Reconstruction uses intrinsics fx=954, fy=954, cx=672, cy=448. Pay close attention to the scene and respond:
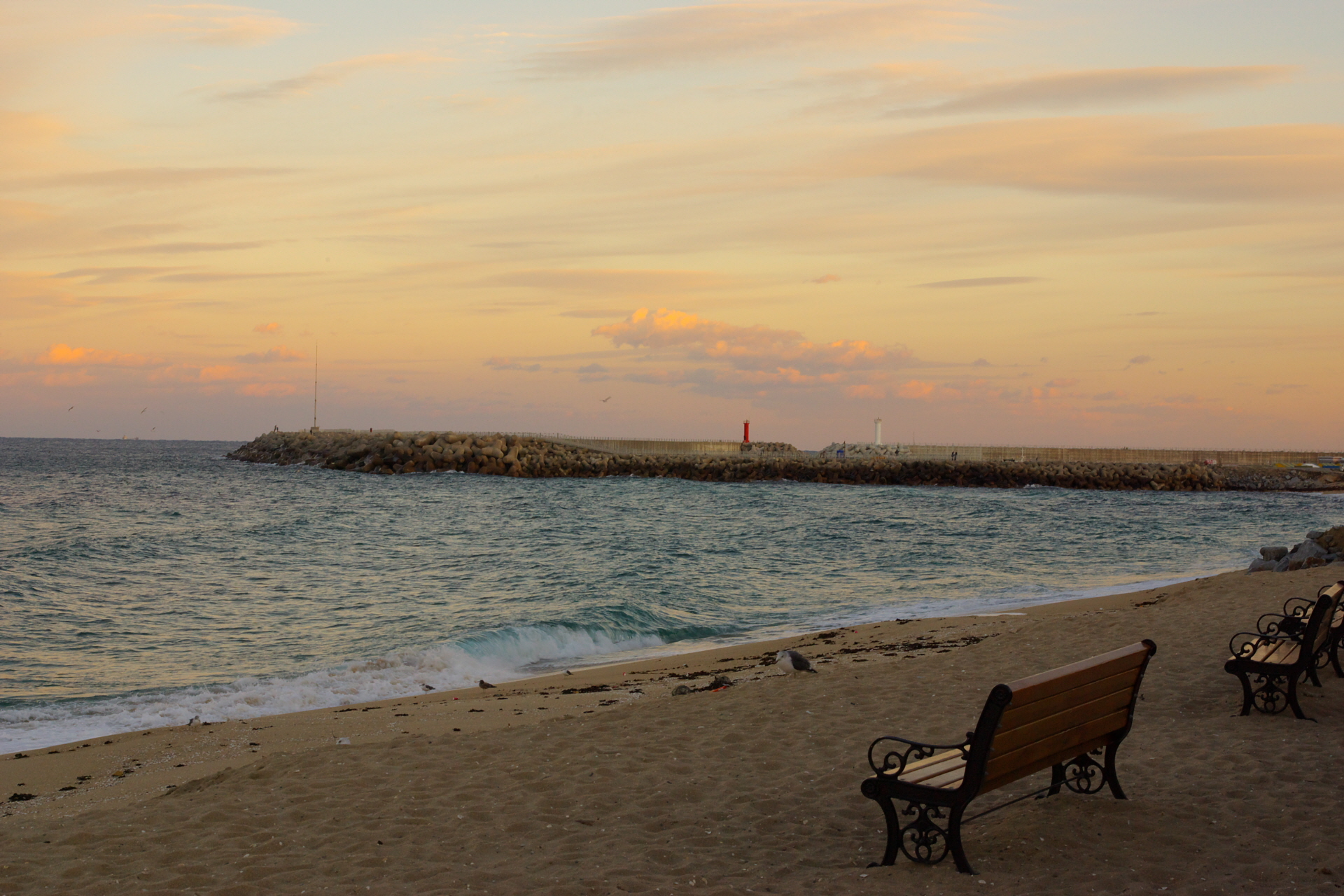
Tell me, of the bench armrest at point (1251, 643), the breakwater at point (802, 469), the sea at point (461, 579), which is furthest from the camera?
the breakwater at point (802, 469)

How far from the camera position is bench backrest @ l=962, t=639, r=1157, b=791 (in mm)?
4367

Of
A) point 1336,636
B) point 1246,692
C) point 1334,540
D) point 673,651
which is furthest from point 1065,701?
point 1334,540

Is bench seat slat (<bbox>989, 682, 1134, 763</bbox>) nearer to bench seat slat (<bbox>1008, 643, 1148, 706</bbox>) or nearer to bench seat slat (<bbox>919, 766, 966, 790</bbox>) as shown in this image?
bench seat slat (<bbox>1008, 643, 1148, 706</bbox>)

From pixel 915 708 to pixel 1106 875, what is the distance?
362 centimetres

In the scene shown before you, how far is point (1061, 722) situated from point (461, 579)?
→ 17.4 metres

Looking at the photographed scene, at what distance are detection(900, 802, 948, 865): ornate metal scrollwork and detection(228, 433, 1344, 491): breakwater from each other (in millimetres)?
61275

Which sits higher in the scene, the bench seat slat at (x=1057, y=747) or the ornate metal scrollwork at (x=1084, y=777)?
the bench seat slat at (x=1057, y=747)

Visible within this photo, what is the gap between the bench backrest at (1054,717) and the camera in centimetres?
437

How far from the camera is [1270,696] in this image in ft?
24.0

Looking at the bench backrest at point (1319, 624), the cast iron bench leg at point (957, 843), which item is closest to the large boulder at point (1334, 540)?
the bench backrest at point (1319, 624)

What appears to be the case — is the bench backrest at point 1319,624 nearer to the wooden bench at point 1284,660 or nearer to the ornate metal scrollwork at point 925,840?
the wooden bench at point 1284,660

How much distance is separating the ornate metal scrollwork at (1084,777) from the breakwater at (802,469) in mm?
60254

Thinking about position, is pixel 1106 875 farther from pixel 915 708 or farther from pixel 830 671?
pixel 830 671

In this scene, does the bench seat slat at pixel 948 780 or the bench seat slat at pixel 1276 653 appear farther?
the bench seat slat at pixel 1276 653
